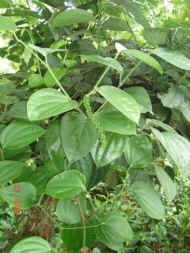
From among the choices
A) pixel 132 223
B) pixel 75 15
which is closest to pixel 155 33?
pixel 75 15

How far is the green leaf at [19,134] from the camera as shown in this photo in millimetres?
490

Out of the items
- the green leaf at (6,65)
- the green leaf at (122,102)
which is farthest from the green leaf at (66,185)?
the green leaf at (6,65)

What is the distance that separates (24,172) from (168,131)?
7.4 inches

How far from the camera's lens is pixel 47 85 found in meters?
0.52

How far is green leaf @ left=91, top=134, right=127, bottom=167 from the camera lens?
0.48m

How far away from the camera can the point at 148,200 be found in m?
0.53

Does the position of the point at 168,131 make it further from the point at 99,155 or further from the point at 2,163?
the point at 2,163

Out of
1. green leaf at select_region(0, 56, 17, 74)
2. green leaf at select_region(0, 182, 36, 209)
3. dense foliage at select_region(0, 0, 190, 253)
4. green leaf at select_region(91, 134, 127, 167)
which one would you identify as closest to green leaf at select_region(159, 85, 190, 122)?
dense foliage at select_region(0, 0, 190, 253)

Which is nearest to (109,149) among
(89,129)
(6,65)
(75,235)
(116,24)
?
(89,129)

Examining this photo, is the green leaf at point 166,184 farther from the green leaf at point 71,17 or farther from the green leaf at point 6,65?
the green leaf at point 6,65

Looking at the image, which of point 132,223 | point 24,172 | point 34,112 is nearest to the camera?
point 34,112

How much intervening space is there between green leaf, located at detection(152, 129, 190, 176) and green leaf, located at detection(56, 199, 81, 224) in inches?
5.4

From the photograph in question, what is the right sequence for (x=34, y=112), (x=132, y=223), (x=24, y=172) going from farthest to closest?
1. (x=132, y=223)
2. (x=24, y=172)
3. (x=34, y=112)

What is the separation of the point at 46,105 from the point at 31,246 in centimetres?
17
